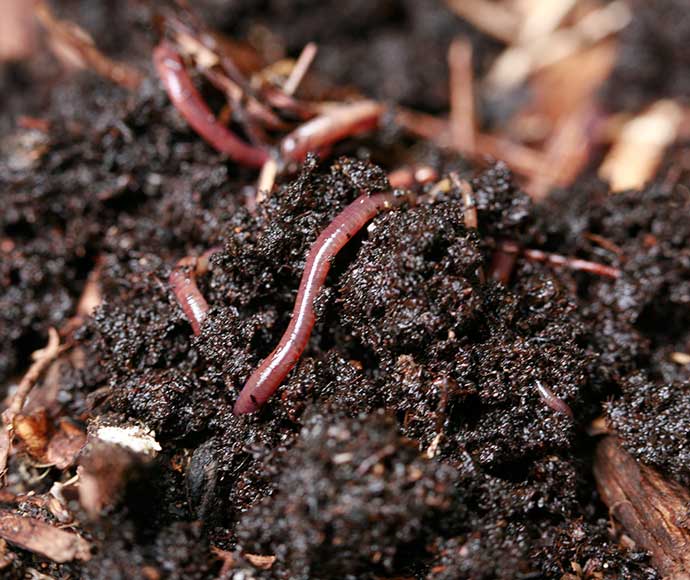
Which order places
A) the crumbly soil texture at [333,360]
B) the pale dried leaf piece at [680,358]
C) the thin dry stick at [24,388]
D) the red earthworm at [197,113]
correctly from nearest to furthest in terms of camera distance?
1. the crumbly soil texture at [333,360]
2. the thin dry stick at [24,388]
3. the pale dried leaf piece at [680,358]
4. the red earthworm at [197,113]

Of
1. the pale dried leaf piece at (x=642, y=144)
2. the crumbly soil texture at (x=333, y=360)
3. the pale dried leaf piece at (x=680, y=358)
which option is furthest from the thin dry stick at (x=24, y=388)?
the pale dried leaf piece at (x=642, y=144)

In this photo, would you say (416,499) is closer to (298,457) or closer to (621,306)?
(298,457)

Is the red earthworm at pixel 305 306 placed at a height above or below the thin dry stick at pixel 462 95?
below

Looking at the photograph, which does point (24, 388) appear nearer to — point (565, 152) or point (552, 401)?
point (552, 401)

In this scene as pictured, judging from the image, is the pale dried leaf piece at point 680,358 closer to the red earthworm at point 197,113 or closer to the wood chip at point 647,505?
the wood chip at point 647,505

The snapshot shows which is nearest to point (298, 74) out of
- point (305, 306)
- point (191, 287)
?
point (191, 287)
